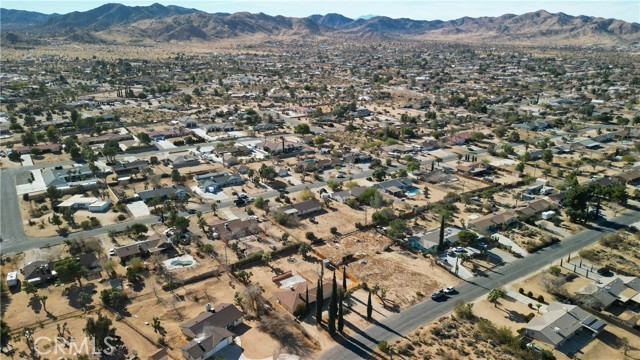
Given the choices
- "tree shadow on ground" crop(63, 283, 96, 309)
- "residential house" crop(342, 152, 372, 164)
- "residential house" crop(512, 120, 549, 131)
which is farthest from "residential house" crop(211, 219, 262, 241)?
"residential house" crop(512, 120, 549, 131)

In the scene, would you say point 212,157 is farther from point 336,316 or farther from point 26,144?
point 336,316

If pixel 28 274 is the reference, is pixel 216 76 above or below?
above

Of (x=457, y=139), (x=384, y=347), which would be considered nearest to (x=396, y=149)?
(x=457, y=139)

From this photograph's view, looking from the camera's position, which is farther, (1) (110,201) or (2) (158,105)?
(2) (158,105)

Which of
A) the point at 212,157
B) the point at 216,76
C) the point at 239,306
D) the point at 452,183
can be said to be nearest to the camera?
the point at 239,306

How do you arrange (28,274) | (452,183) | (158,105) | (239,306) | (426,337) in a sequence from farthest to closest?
(158,105)
(452,183)
(28,274)
(239,306)
(426,337)

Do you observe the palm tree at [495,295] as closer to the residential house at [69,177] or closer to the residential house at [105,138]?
the residential house at [69,177]

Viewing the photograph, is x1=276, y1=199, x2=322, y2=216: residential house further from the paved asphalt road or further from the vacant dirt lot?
the paved asphalt road

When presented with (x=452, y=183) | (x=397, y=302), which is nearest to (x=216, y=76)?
(x=452, y=183)
